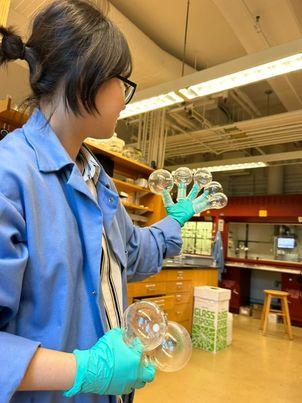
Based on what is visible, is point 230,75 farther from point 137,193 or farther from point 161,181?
point 137,193

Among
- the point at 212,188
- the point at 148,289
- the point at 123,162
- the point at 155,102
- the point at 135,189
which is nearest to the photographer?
the point at 212,188

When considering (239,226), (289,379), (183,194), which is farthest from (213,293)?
(239,226)

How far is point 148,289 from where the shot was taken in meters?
3.38

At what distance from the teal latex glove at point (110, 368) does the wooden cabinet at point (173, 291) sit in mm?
2585

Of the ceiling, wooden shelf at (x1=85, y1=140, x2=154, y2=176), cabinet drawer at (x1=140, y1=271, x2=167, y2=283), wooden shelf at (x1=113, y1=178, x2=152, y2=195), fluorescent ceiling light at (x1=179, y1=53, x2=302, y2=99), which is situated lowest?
cabinet drawer at (x1=140, y1=271, x2=167, y2=283)

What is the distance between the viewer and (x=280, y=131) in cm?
438

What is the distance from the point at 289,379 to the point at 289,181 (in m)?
5.46

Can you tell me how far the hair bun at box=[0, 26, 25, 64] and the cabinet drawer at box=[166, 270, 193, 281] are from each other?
10.7 feet

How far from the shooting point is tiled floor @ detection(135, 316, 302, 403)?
8.16 feet

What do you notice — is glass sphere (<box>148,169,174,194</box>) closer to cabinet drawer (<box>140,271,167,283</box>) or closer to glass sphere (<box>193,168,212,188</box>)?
glass sphere (<box>193,168,212,188</box>)

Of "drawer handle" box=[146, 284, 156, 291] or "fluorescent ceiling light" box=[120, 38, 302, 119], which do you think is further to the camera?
"drawer handle" box=[146, 284, 156, 291]

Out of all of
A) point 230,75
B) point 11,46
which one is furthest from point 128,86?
point 230,75

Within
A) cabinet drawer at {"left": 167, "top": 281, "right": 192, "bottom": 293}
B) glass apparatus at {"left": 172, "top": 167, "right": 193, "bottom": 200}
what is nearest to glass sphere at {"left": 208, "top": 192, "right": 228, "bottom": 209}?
glass apparatus at {"left": 172, "top": 167, "right": 193, "bottom": 200}

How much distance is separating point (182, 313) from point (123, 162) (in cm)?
228
